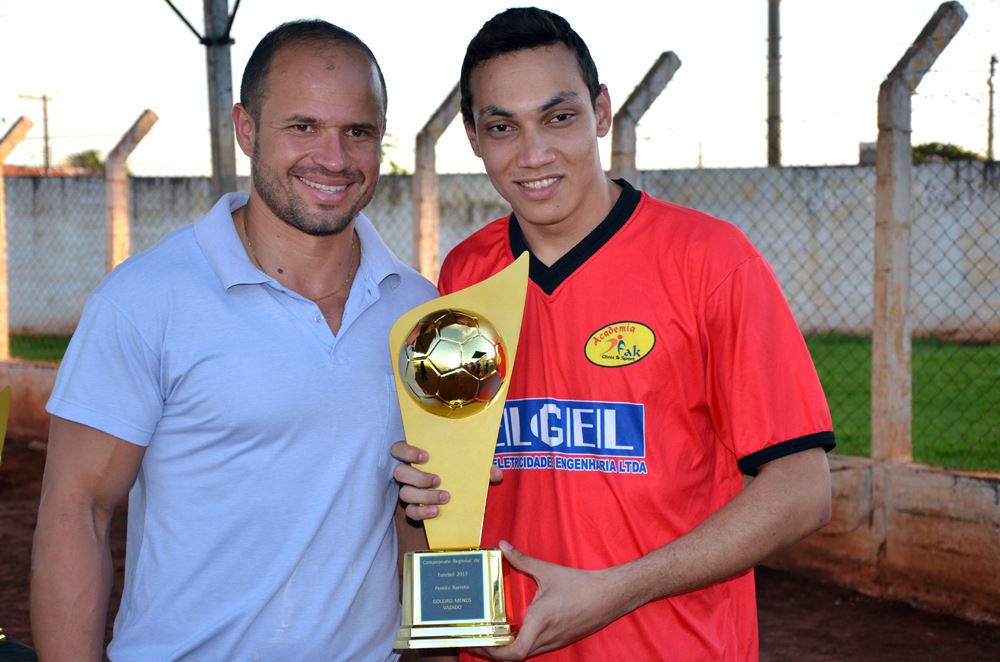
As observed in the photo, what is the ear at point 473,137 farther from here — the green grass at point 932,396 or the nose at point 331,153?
the green grass at point 932,396

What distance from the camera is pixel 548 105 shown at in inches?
87.5

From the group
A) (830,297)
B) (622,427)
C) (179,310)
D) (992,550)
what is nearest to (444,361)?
(622,427)

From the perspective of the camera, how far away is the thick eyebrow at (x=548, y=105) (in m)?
2.22

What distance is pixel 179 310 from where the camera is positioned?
80.8 inches

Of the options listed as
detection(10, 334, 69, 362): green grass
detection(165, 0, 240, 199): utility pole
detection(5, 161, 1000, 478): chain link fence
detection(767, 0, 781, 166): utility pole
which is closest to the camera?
detection(165, 0, 240, 199): utility pole

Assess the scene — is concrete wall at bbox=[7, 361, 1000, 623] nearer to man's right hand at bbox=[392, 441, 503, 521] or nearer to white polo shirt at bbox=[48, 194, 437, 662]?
man's right hand at bbox=[392, 441, 503, 521]

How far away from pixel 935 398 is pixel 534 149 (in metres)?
8.13

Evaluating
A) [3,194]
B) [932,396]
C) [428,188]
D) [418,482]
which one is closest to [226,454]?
[418,482]

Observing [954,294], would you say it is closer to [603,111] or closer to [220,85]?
[220,85]

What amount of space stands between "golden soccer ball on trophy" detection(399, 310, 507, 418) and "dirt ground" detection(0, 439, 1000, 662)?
2.80 metres

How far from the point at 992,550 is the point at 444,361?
3.37 m

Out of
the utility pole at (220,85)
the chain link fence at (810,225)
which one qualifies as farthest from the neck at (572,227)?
the chain link fence at (810,225)

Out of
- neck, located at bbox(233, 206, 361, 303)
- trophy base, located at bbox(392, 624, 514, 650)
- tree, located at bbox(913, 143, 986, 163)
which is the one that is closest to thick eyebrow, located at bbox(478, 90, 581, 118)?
neck, located at bbox(233, 206, 361, 303)

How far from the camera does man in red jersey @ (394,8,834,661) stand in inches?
79.4
